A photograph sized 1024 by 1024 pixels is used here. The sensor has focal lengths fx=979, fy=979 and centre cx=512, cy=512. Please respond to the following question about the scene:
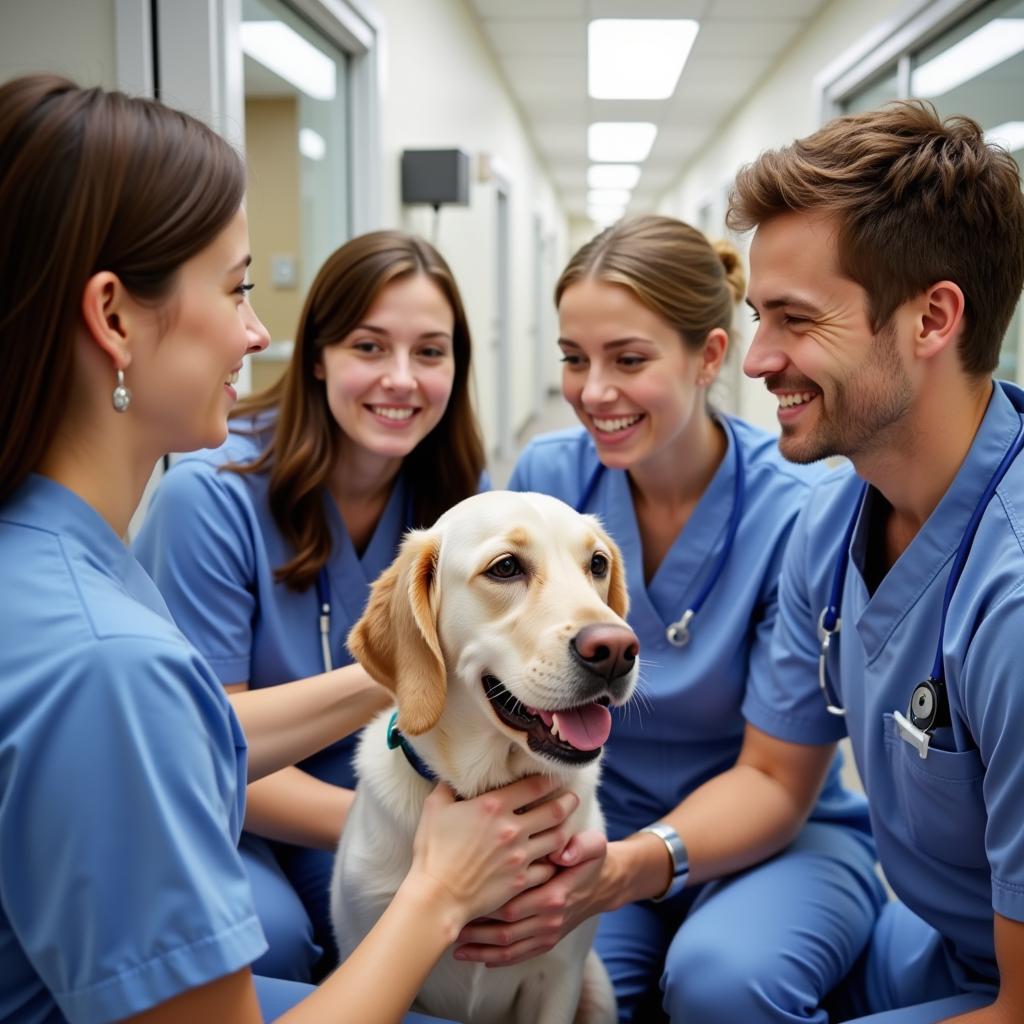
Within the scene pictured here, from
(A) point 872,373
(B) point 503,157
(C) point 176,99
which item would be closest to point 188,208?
(A) point 872,373

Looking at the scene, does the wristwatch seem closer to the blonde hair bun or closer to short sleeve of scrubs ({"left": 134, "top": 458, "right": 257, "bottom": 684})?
short sleeve of scrubs ({"left": 134, "top": 458, "right": 257, "bottom": 684})

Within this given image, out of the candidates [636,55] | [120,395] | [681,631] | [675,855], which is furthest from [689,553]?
[636,55]

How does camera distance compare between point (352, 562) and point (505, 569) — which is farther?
point (352, 562)

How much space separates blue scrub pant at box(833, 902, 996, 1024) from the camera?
4.11 ft

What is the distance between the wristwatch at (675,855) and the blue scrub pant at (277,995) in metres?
0.47

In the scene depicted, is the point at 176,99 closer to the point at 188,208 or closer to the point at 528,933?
the point at 188,208

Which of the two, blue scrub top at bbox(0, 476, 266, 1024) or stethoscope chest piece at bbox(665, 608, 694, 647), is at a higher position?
blue scrub top at bbox(0, 476, 266, 1024)

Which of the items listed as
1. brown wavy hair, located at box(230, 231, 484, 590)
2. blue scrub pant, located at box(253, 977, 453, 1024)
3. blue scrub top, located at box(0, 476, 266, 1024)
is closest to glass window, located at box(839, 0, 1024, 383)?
brown wavy hair, located at box(230, 231, 484, 590)

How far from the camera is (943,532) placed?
122 centimetres

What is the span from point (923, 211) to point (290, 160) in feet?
9.33

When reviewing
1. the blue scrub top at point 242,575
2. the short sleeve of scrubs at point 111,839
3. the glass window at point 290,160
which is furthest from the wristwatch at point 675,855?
the glass window at point 290,160

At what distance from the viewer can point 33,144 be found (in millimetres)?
817

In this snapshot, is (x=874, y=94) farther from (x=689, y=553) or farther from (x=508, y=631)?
(x=508, y=631)

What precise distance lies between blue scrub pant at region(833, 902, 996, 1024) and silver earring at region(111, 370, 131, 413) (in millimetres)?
1161
